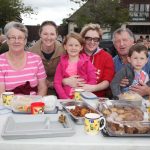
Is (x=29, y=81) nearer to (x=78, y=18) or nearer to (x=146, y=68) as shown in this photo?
(x=146, y=68)

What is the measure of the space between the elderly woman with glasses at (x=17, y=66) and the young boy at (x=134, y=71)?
897 millimetres

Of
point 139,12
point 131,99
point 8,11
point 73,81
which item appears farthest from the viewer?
point 139,12

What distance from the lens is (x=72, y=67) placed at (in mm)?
3871

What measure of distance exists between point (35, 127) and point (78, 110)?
41 cm

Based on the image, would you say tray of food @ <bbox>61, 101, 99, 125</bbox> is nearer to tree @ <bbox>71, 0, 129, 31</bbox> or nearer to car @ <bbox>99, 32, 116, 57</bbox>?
A: car @ <bbox>99, 32, 116, 57</bbox>

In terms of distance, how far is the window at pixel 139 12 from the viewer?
52.3 meters

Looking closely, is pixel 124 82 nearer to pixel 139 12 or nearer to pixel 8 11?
pixel 8 11

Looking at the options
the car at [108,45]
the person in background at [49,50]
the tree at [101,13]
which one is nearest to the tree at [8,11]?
the tree at [101,13]

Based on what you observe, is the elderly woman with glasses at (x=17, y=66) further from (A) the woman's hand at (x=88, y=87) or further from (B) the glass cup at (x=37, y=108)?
(B) the glass cup at (x=37, y=108)

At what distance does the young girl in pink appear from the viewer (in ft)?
12.4

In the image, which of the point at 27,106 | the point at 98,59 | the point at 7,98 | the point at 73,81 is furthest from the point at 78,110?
the point at 98,59

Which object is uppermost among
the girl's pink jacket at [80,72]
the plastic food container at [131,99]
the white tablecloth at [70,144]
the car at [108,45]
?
the car at [108,45]

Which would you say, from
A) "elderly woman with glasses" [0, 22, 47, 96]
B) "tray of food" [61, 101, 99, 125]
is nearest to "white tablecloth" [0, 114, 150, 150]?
"tray of food" [61, 101, 99, 125]

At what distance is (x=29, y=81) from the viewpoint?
369 cm
